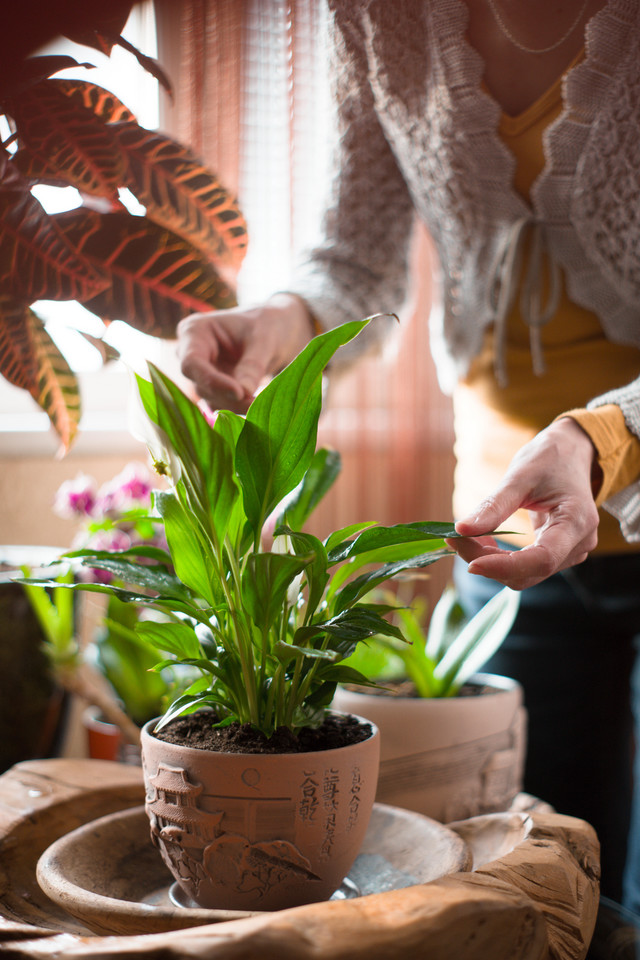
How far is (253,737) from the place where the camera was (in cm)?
43

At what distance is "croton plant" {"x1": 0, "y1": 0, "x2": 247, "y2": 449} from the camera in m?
0.51

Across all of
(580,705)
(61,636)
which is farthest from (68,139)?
(580,705)

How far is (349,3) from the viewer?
20.3 inches

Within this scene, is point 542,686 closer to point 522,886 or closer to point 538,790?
point 538,790

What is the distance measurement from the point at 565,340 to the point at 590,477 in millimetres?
237

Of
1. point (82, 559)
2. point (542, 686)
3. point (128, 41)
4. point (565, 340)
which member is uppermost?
point (128, 41)

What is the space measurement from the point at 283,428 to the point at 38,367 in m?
0.26

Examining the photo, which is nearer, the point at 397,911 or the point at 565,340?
the point at 397,911

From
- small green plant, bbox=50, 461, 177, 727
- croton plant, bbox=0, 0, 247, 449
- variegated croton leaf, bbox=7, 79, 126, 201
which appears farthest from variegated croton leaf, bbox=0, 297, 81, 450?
small green plant, bbox=50, 461, 177, 727

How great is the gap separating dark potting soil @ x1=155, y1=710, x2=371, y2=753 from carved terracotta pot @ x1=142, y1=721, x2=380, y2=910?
14mm

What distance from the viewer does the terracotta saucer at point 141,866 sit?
0.39 meters

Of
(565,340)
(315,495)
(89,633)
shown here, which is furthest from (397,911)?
(89,633)

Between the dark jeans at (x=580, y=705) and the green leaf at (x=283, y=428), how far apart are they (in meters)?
0.45

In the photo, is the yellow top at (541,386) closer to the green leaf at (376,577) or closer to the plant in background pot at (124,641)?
the green leaf at (376,577)
